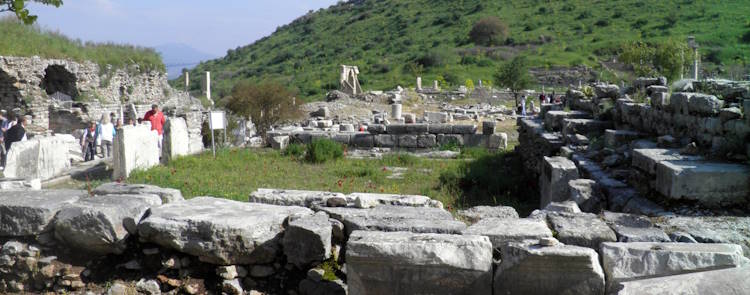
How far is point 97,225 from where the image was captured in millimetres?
4371

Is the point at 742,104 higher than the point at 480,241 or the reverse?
higher

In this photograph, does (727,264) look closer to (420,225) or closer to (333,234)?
(420,225)

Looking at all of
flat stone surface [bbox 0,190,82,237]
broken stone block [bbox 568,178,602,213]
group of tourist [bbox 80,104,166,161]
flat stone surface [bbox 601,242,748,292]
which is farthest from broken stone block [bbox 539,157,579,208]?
group of tourist [bbox 80,104,166,161]

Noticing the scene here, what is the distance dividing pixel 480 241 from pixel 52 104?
865 inches

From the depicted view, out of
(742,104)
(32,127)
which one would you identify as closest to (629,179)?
(742,104)

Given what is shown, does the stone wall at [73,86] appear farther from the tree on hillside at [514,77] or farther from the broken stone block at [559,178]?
the broken stone block at [559,178]

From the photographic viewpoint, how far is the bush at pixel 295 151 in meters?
13.1

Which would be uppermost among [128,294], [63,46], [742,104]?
[63,46]

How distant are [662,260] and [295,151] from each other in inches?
413

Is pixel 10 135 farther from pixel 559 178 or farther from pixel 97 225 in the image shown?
pixel 559 178

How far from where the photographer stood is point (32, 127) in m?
20.2

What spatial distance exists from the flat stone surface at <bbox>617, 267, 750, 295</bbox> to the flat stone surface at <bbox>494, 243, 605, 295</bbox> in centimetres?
19

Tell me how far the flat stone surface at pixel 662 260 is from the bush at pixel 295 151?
9.98 m

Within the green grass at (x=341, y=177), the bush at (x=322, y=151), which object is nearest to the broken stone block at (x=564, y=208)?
the green grass at (x=341, y=177)
